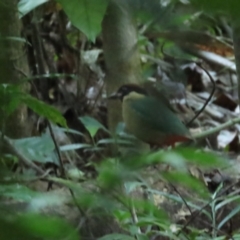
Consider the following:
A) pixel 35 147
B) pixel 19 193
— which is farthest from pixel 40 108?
pixel 35 147

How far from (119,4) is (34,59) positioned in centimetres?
198

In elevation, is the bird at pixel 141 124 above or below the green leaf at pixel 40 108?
below

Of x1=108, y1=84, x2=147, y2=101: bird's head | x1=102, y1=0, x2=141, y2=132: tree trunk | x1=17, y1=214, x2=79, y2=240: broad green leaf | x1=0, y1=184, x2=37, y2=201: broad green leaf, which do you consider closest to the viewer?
x1=17, y1=214, x2=79, y2=240: broad green leaf

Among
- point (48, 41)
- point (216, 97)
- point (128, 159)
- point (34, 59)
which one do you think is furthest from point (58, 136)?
point (128, 159)

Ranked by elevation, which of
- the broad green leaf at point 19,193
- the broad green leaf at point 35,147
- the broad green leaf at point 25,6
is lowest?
the broad green leaf at point 35,147

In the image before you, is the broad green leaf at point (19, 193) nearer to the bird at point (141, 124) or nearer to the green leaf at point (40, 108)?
the green leaf at point (40, 108)

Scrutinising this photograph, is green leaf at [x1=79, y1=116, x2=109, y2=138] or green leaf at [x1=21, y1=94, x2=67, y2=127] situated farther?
green leaf at [x1=79, y1=116, x2=109, y2=138]

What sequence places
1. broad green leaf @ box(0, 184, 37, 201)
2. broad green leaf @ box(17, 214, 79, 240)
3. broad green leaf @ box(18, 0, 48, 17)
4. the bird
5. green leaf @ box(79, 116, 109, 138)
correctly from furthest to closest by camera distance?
green leaf @ box(79, 116, 109, 138), the bird, broad green leaf @ box(18, 0, 48, 17), broad green leaf @ box(0, 184, 37, 201), broad green leaf @ box(17, 214, 79, 240)

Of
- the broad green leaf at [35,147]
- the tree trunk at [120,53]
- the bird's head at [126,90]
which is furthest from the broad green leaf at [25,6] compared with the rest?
the bird's head at [126,90]

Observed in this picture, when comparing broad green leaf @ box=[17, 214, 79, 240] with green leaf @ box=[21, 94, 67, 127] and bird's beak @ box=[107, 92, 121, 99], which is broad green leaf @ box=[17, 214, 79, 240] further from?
bird's beak @ box=[107, 92, 121, 99]

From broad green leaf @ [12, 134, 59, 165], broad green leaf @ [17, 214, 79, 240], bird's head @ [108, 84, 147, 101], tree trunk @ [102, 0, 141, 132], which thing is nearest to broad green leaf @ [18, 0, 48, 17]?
broad green leaf @ [12, 134, 59, 165]

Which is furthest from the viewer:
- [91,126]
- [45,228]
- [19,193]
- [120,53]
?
[120,53]

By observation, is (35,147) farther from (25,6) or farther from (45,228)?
(45,228)

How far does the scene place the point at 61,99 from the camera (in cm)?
254
